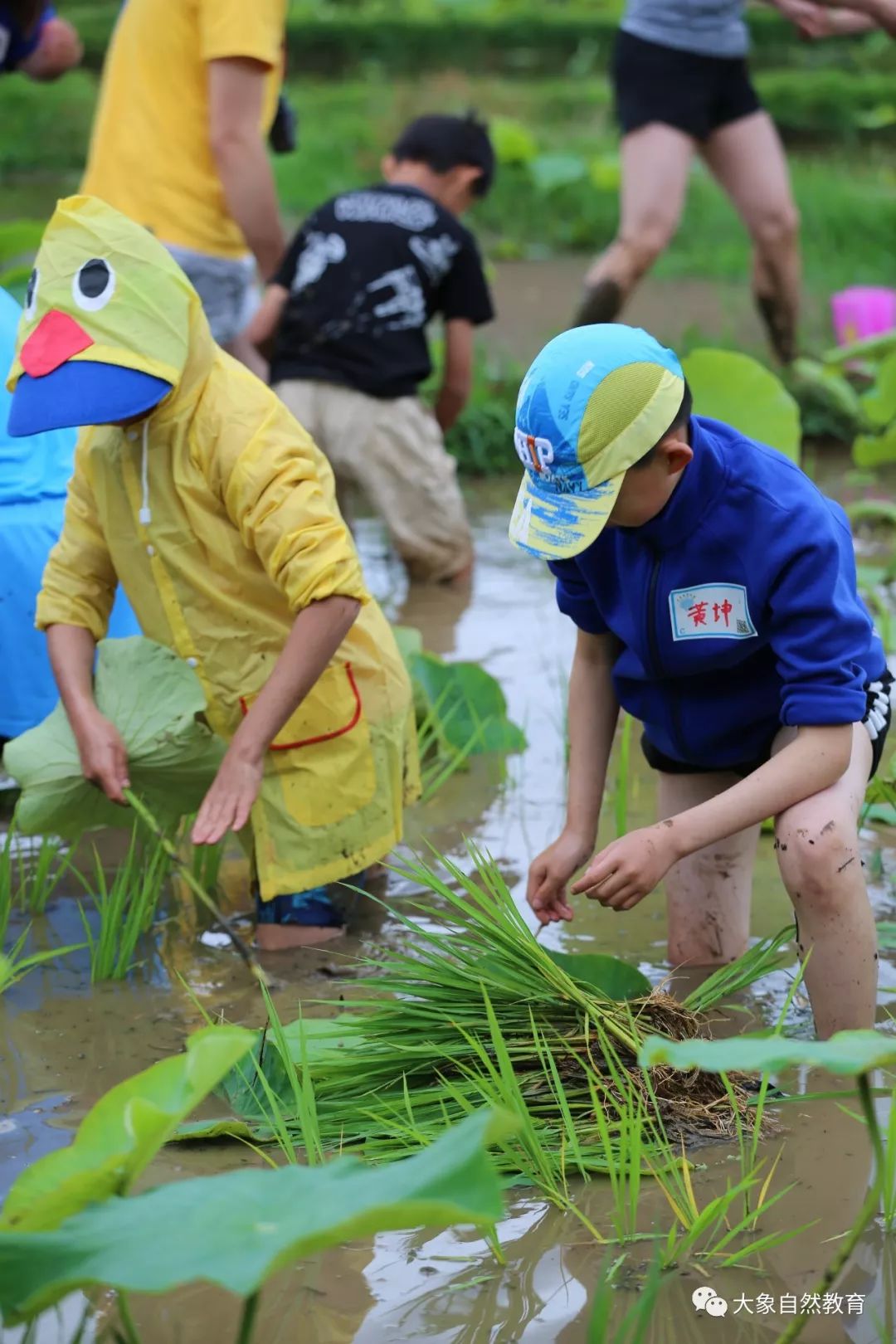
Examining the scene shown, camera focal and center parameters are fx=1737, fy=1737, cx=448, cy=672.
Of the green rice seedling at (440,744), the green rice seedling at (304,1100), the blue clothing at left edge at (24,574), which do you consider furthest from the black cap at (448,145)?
the green rice seedling at (304,1100)

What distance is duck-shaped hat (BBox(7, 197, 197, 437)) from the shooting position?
230 cm

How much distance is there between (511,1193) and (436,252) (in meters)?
2.65

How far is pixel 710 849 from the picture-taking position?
7.86ft

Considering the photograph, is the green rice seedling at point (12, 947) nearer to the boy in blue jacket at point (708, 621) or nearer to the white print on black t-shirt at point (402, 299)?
the boy in blue jacket at point (708, 621)

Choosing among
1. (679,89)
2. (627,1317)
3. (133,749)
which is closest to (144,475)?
(133,749)

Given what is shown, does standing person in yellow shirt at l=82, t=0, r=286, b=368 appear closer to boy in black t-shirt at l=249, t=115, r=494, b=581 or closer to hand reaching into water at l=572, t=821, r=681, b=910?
boy in black t-shirt at l=249, t=115, r=494, b=581

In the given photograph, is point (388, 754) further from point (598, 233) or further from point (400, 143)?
point (598, 233)

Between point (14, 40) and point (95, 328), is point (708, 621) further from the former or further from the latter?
point (14, 40)

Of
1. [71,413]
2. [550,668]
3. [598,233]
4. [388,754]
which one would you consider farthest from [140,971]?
[598,233]

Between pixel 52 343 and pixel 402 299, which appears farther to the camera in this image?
pixel 402 299

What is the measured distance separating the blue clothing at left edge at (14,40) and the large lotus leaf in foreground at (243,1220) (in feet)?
11.1

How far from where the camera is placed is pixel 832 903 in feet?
6.71

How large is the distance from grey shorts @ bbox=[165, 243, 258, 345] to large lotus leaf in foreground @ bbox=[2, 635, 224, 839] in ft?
4.92

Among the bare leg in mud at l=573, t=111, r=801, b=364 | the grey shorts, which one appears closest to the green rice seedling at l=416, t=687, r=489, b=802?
the grey shorts
